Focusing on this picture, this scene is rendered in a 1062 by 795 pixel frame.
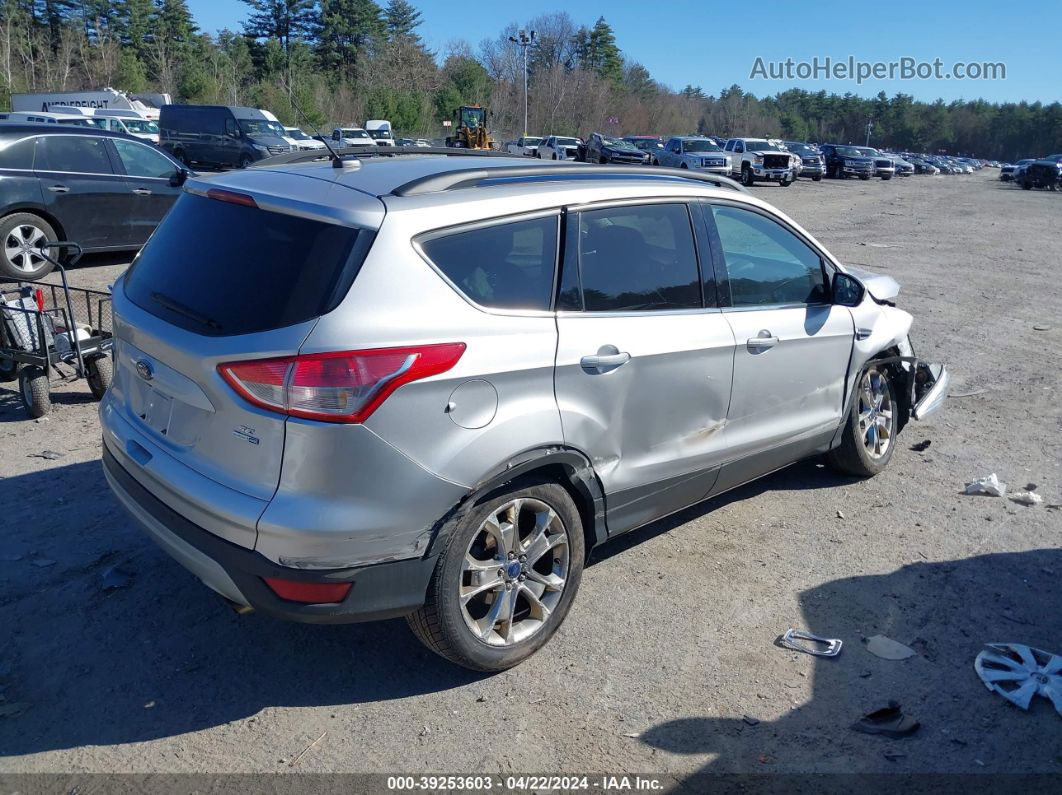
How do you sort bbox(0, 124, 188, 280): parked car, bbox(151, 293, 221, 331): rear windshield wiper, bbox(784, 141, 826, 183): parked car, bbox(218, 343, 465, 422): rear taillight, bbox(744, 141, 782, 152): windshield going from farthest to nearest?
bbox(784, 141, 826, 183): parked car
bbox(744, 141, 782, 152): windshield
bbox(0, 124, 188, 280): parked car
bbox(151, 293, 221, 331): rear windshield wiper
bbox(218, 343, 465, 422): rear taillight

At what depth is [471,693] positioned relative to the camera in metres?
3.35

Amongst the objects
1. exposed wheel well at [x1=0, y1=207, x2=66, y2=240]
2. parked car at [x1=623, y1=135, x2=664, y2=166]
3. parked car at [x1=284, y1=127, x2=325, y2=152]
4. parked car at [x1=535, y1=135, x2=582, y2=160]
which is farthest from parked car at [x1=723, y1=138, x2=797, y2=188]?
exposed wheel well at [x1=0, y1=207, x2=66, y2=240]

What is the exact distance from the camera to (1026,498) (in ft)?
17.2

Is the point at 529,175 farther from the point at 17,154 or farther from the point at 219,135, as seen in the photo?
the point at 219,135

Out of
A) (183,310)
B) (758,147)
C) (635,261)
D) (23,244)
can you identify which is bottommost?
(23,244)

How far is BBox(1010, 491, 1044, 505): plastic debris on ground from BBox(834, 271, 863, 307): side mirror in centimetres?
158

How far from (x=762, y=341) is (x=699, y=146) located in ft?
123

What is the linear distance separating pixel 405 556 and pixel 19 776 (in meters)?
1.40

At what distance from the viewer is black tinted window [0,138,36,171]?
392 inches

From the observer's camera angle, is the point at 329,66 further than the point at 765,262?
Yes

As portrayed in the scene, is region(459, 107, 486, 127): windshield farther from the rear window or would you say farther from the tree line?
the rear window

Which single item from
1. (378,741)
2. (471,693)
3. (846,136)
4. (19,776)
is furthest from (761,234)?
(846,136)

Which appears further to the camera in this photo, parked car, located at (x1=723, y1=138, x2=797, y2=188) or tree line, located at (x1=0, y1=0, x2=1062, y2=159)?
tree line, located at (x1=0, y1=0, x2=1062, y2=159)

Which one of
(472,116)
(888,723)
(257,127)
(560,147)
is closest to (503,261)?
(888,723)
